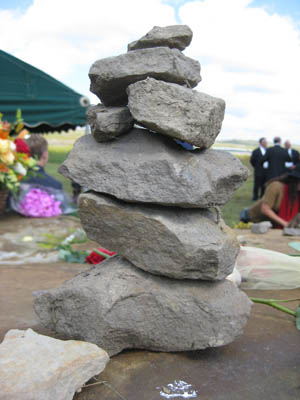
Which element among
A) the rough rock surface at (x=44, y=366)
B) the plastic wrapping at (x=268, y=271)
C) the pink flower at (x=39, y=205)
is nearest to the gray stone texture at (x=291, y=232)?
the plastic wrapping at (x=268, y=271)

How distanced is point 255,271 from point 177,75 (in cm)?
193

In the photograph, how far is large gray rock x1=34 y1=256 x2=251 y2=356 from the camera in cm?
212

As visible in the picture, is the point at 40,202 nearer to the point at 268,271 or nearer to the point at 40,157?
the point at 40,157

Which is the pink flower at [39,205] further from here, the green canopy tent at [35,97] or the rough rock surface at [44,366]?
the rough rock surface at [44,366]

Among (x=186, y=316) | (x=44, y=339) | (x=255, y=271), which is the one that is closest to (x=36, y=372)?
(x=44, y=339)

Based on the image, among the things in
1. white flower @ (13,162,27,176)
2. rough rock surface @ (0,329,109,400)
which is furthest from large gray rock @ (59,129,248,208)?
white flower @ (13,162,27,176)

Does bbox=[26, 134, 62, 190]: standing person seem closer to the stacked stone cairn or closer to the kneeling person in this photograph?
the kneeling person

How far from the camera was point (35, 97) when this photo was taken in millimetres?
7199

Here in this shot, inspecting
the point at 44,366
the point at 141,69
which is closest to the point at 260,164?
the point at 141,69

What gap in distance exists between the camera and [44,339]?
194 cm

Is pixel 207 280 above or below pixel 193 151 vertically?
below

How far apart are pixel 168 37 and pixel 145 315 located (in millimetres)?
1551

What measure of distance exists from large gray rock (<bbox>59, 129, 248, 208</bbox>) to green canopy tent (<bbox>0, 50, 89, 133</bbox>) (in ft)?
16.4

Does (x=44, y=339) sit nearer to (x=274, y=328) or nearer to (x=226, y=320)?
(x=226, y=320)
